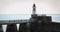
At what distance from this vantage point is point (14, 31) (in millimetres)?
1693

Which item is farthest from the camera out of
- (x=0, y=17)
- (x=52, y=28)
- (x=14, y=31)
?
(x=0, y=17)

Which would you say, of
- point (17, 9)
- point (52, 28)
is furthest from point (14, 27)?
point (17, 9)

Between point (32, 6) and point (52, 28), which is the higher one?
point (32, 6)

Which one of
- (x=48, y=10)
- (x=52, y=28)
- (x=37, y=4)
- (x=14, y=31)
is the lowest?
(x=14, y=31)

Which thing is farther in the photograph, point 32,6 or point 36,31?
point 32,6

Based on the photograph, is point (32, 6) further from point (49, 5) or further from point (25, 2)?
point (49, 5)

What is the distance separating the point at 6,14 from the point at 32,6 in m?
1.11

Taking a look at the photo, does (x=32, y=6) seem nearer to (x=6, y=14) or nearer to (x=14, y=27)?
(x=6, y=14)

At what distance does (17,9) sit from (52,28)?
8.28ft

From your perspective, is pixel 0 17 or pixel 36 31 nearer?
pixel 36 31

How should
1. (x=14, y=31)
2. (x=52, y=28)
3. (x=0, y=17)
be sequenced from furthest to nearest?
(x=0, y=17)
(x=14, y=31)
(x=52, y=28)

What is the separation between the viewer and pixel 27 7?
3.69m

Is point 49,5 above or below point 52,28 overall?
above

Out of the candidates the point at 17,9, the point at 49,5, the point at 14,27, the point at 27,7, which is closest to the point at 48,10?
the point at 49,5
